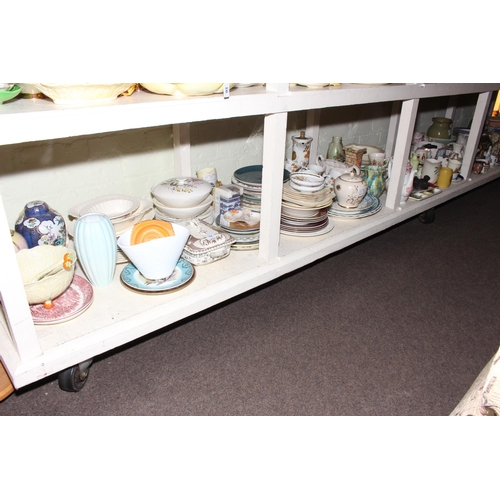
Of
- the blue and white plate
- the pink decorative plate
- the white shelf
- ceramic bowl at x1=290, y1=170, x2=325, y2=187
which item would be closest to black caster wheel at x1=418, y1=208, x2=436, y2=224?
ceramic bowl at x1=290, y1=170, x2=325, y2=187

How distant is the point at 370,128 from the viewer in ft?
7.57

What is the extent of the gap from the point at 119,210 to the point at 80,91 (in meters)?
0.53

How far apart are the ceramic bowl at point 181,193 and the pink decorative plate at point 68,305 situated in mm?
328

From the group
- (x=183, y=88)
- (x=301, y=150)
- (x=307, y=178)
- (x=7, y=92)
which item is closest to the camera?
(x=7, y=92)

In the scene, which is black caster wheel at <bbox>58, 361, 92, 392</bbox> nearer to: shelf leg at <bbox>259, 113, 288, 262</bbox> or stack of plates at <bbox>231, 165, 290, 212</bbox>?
shelf leg at <bbox>259, 113, 288, 262</bbox>

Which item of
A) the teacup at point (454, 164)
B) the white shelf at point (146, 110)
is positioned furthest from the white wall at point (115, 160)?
the teacup at point (454, 164)

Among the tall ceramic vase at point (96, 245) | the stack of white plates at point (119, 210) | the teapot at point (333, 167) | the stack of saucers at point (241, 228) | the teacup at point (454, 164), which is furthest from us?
the teacup at point (454, 164)

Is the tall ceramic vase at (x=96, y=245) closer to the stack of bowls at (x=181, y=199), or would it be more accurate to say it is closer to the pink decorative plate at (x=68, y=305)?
the pink decorative plate at (x=68, y=305)

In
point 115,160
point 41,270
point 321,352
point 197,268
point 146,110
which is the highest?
point 146,110

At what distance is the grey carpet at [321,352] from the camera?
1125 mm

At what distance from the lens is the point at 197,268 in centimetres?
127

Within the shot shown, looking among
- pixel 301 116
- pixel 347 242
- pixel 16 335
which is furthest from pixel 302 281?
pixel 16 335

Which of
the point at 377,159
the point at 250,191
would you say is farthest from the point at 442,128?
the point at 250,191

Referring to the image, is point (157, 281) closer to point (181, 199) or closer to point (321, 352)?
point (181, 199)
